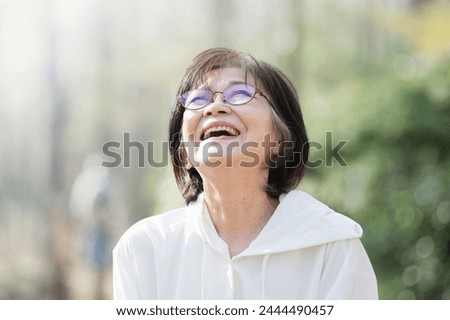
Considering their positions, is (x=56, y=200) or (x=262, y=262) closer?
(x=262, y=262)

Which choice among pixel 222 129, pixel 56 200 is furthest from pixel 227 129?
pixel 56 200

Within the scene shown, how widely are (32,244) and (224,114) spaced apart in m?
1.87

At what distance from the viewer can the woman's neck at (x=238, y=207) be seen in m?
2.23

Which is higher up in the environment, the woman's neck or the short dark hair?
the short dark hair

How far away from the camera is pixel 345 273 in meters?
2.13

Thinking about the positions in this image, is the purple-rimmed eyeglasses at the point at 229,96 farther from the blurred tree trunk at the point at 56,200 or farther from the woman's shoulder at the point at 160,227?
the blurred tree trunk at the point at 56,200

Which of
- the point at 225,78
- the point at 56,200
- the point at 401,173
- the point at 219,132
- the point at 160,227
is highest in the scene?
the point at 225,78

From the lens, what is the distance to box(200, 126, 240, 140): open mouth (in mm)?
2176

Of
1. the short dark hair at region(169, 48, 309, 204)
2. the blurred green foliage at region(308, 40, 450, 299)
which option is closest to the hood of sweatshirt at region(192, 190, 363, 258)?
the short dark hair at region(169, 48, 309, 204)

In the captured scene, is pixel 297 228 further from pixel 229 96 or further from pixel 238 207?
pixel 229 96

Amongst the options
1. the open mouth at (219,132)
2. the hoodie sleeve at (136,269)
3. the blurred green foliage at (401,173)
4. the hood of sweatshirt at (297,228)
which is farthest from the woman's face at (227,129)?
the blurred green foliage at (401,173)

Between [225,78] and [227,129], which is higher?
[225,78]

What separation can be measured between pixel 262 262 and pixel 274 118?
42 cm

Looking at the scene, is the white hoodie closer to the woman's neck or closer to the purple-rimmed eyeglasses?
the woman's neck
